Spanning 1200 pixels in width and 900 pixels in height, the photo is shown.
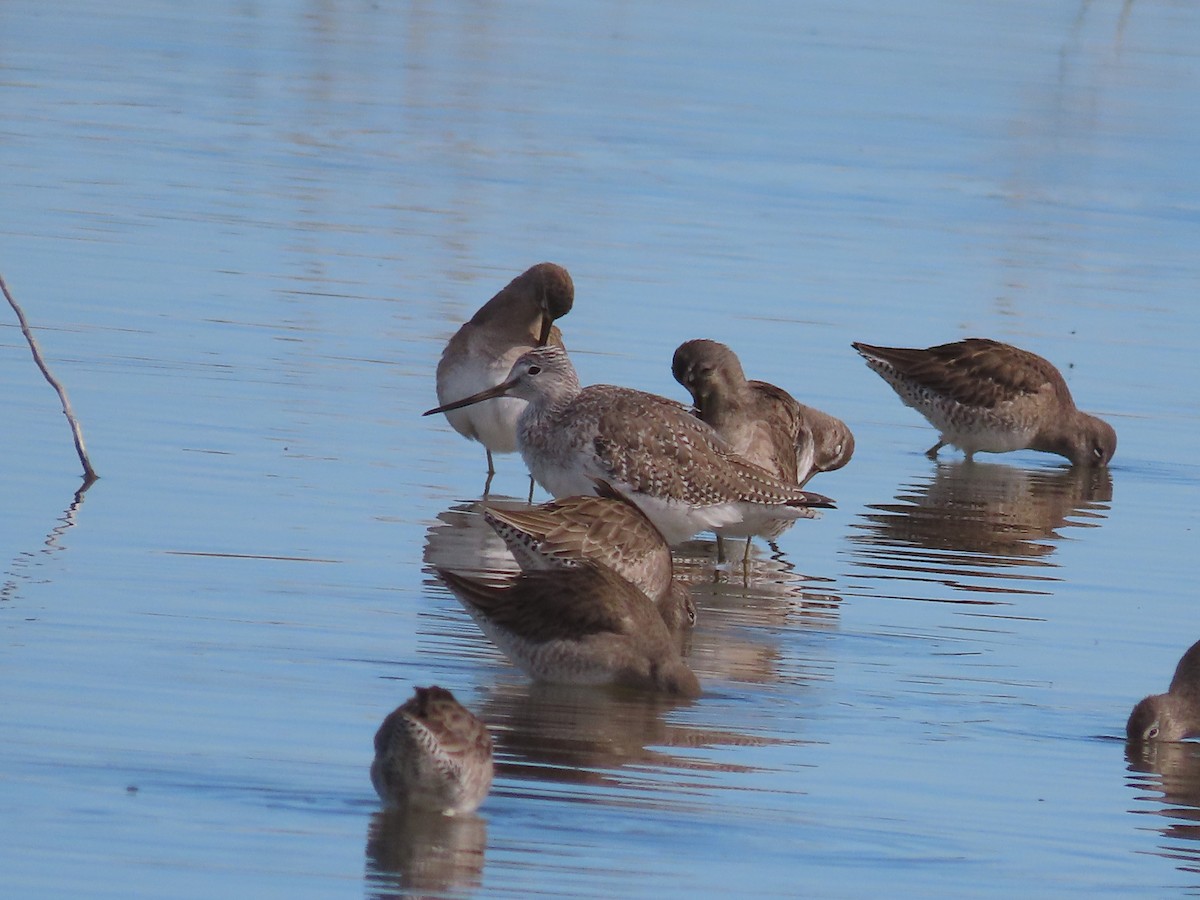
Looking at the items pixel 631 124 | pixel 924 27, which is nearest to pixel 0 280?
pixel 631 124

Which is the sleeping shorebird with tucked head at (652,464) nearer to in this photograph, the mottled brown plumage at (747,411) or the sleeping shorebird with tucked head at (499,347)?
the mottled brown plumage at (747,411)

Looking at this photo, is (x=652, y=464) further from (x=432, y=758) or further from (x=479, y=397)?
(x=432, y=758)

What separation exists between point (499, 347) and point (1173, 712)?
449 centimetres

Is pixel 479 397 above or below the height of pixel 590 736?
above

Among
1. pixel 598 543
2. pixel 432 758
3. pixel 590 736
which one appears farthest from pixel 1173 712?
pixel 432 758

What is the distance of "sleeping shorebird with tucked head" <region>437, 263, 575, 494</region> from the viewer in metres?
11.0

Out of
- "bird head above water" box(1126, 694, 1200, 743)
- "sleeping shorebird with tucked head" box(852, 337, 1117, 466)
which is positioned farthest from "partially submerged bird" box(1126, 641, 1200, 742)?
"sleeping shorebird with tucked head" box(852, 337, 1117, 466)

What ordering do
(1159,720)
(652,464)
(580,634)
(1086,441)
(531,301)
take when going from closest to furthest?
1. (1159,720)
2. (580,634)
3. (652,464)
4. (531,301)
5. (1086,441)

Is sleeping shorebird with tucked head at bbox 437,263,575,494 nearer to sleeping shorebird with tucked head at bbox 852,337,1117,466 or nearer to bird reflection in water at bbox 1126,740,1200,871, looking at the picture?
sleeping shorebird with tucked head at bbox 852,337,1117,466

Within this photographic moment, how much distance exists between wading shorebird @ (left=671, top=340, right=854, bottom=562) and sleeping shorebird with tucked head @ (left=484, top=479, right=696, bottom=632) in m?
1.60

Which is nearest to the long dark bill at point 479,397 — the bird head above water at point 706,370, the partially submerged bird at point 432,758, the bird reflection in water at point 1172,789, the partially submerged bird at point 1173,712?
the bird head above water at point 706,370

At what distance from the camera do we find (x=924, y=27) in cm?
3384

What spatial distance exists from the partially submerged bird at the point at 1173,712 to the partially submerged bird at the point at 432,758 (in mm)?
2330

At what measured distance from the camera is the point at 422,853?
19.9 feet
